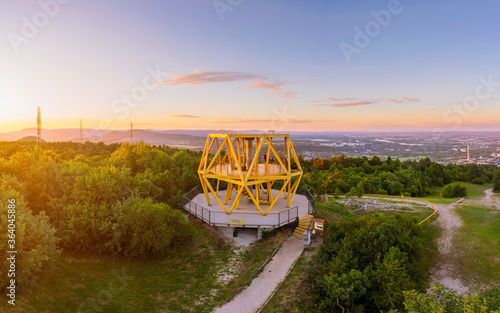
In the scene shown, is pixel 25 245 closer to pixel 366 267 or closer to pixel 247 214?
pixel 247 214

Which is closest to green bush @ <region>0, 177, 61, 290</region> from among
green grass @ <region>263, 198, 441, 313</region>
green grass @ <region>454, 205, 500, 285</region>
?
green grass @ <region>263, 198, 441, 313</region>

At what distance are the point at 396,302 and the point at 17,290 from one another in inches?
704

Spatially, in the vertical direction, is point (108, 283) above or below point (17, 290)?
below

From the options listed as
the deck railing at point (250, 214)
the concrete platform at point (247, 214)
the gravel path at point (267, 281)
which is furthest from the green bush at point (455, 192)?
the gravel path at point (267, 281)

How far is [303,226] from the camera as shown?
21.9 m

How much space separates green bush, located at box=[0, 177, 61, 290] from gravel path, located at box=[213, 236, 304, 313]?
856cm

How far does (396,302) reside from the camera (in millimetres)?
14453

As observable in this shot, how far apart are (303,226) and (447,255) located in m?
10.3

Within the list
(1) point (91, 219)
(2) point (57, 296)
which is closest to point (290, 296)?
(2) point (57, 296)

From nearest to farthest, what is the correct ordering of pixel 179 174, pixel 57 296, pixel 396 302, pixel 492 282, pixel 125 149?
pixel 57 296
pixel 396 302
pixel 492 282
pixel 179 174
pixel 125 149

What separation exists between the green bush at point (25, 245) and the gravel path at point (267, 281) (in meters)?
8.56

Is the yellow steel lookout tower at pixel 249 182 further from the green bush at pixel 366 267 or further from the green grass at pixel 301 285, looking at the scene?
the green bush at pixel 366 267

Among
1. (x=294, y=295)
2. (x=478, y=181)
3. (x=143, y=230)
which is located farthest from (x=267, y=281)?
(x=478, y=181)

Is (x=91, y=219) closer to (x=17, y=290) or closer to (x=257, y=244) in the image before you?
(x=17, y=290)
